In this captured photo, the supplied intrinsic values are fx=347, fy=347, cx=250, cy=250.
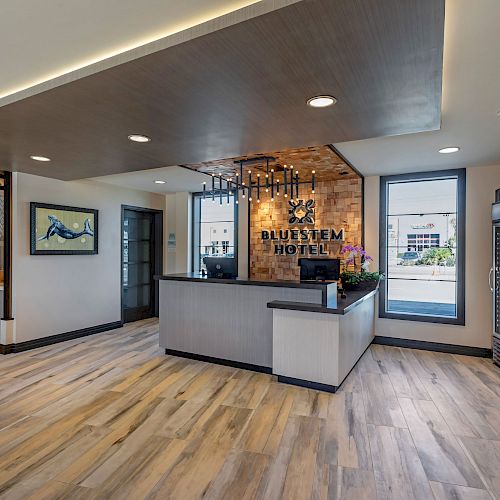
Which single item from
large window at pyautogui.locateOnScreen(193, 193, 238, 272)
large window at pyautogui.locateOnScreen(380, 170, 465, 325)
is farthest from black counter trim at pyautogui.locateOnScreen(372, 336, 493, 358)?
large window at pyautogui.locateOnScreen(193, 193, 238, 272)

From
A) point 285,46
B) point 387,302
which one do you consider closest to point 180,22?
point 285,46

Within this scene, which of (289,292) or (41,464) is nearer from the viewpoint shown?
(41,464)

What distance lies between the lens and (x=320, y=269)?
4531 millimetres

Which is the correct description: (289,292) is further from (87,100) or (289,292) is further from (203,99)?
(87,100)

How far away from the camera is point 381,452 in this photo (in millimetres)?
2436

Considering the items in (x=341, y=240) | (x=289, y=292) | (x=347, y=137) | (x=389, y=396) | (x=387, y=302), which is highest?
(x=347, y=137)

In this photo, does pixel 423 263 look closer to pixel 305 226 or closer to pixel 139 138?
pixel 305 226

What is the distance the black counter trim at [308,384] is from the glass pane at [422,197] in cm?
303

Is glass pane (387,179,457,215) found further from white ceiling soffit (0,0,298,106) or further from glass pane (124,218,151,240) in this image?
glass pane (124,218,151,240)

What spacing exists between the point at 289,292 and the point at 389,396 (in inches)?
55.9

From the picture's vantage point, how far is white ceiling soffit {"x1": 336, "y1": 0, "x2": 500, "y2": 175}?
1.75 m

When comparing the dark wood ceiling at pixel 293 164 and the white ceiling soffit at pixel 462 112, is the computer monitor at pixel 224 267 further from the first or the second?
the white ceiling soffit at pixel 462 112

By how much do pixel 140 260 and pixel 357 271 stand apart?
13.8 feet

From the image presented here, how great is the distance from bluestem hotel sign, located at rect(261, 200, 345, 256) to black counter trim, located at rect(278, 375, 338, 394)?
7.97 ft
